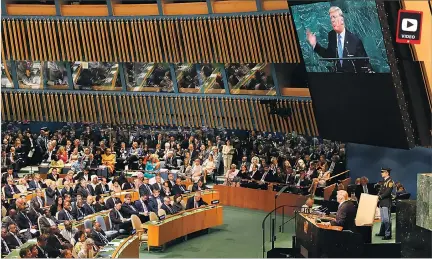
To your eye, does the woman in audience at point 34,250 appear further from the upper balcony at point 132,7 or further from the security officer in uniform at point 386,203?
the upper balcony at point 132,7

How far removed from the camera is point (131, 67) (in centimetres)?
2234

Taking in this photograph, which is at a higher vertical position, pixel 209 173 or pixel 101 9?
pixel 101 9

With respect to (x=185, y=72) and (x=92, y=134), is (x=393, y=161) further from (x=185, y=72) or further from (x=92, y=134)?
(x=92, y=134)

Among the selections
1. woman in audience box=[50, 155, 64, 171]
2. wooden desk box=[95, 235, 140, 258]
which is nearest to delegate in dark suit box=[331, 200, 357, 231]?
wooden desk box=[95, 235, 140, 258]

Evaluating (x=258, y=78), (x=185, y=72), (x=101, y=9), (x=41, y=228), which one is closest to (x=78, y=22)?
(x=101, y=9)

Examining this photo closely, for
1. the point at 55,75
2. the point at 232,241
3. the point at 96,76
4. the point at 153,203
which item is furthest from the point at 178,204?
the point at 55,75

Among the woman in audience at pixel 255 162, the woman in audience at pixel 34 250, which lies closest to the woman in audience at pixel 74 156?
the woman in audience at pixel 255 162

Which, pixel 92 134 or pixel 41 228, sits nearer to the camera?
pixel 41 228

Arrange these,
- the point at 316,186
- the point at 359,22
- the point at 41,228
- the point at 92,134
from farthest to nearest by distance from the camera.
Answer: the point at 92,134
the point at 316,186
the point at 359,22
the point at 41,228

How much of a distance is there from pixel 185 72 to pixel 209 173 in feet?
9.01

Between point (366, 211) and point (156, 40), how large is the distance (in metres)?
9.92

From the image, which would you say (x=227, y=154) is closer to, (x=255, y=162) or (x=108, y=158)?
(x=255, y=162)

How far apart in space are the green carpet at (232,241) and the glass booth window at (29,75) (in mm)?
7311

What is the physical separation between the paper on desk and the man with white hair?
0.61 meters
